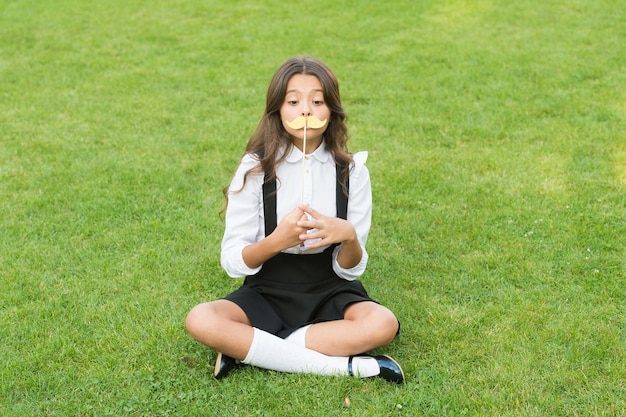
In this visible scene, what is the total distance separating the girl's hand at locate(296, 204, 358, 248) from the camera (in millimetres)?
2609

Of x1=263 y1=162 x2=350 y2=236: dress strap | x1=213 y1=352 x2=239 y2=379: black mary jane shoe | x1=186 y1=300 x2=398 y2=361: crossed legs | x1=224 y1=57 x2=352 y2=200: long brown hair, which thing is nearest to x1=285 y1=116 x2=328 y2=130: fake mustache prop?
x1=224 y1=57 x2=352 y2=200: long brown hair

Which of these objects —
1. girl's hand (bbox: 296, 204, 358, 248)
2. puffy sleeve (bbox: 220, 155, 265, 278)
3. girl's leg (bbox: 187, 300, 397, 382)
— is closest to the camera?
girl's hand (bbox: 296, 204, 358, 248)

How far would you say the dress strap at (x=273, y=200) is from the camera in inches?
113

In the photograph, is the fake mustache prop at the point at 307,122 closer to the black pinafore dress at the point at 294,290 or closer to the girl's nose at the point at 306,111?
the girl's nose at the point at 306,111

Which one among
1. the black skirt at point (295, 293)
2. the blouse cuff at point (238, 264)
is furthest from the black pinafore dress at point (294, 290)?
the blouse cuff at point (238, 264)

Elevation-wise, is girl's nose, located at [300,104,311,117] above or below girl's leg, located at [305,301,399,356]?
above

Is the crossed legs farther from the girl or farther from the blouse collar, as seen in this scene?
the blouse collar

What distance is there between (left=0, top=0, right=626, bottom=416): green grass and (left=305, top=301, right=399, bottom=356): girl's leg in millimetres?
146

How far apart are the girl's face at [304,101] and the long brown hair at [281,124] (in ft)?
0.06

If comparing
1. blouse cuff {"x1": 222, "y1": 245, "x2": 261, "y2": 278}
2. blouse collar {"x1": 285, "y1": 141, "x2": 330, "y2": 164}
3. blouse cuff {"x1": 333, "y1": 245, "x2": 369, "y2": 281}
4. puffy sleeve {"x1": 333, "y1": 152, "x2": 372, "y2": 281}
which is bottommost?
blouse cuff {"x1": 333, "y1": 245, "x2": 369, "y2": 281}

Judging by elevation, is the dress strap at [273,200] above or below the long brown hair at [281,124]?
below

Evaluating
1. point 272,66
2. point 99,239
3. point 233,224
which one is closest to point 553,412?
point 233,224

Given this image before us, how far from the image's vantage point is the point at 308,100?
278 centimetres

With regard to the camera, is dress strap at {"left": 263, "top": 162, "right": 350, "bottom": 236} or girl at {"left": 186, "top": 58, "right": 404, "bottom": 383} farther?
dress strap at {"left": 263, "top": 162, "right": 350, "bottom": 236}
